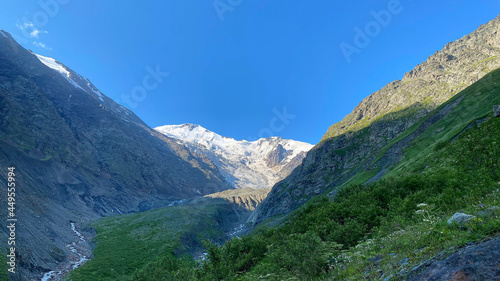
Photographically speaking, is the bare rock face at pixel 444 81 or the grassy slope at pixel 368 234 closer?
the grassy slope at pixel 368 234

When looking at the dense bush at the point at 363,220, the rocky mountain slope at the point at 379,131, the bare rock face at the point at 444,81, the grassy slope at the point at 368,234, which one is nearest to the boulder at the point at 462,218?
the grassy slope at the point at 368,234

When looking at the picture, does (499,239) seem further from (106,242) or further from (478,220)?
(106,242)

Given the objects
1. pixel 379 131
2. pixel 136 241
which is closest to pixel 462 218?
pixel 136 241

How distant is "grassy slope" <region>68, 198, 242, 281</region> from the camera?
193 ft

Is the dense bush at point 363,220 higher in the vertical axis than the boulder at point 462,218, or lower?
lower

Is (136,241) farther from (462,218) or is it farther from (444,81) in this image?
(444,81)

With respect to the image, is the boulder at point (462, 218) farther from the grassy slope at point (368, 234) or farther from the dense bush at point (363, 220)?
the dense bush at point (363, 220)

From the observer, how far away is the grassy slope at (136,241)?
58.8 metres

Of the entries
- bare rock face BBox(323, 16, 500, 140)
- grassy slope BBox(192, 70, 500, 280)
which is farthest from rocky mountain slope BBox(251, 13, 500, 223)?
grassy slope BBox(192, 70, 500, 280)

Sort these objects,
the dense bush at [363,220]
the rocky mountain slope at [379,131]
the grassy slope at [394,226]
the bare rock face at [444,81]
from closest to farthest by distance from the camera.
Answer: the grassy slope at [394,226], the dense bush at [363,220], the rocky mountain slope at [379,131], the bare rock face at [444,81]

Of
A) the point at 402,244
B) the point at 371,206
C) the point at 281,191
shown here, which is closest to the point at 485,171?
the point at 371,206

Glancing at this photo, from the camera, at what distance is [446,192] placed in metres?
18.5

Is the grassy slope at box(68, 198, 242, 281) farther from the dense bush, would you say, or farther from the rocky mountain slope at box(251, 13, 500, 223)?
the rocky mountain slope at box(251, 13, 500, 223)

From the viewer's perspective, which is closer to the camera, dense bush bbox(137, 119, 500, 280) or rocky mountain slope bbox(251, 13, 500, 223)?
dense bush bbox(137, 119, 500, 280)
